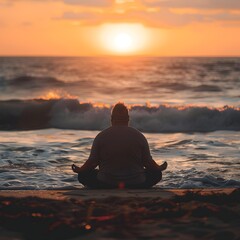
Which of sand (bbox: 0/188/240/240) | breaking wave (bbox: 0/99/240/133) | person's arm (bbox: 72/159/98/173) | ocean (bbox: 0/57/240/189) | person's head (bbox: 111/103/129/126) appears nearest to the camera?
sand (bbox: 0/188/240/240)

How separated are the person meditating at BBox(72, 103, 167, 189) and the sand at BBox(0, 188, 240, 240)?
2.57 ft

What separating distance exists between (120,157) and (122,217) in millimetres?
1975

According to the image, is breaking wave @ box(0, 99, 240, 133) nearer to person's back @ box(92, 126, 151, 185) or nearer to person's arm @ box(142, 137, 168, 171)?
person's arm @ box(142, 137, 168, 171)

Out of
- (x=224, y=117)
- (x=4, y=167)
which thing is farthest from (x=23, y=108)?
(x=4, y=167)

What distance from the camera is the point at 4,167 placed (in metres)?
10.7

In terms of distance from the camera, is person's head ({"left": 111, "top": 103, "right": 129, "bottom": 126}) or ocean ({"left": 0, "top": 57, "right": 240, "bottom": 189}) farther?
ocean ({"left": 0, "top": 57, "right": 240, "bottom": 189})

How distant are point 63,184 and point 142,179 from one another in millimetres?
2262

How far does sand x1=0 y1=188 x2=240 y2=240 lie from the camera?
481 cm

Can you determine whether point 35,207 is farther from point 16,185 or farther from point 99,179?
point 16,185

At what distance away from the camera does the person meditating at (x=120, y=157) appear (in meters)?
7.16

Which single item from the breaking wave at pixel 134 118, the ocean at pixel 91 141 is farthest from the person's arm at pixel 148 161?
the breaking wave at pixel 134 118

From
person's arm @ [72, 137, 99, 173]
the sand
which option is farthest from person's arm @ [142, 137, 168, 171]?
the sand

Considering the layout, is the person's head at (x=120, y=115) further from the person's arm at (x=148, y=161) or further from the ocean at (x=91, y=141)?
the ocean at (x=91, y=141)

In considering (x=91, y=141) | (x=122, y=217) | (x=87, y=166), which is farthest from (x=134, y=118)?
(x=122, y=217)
